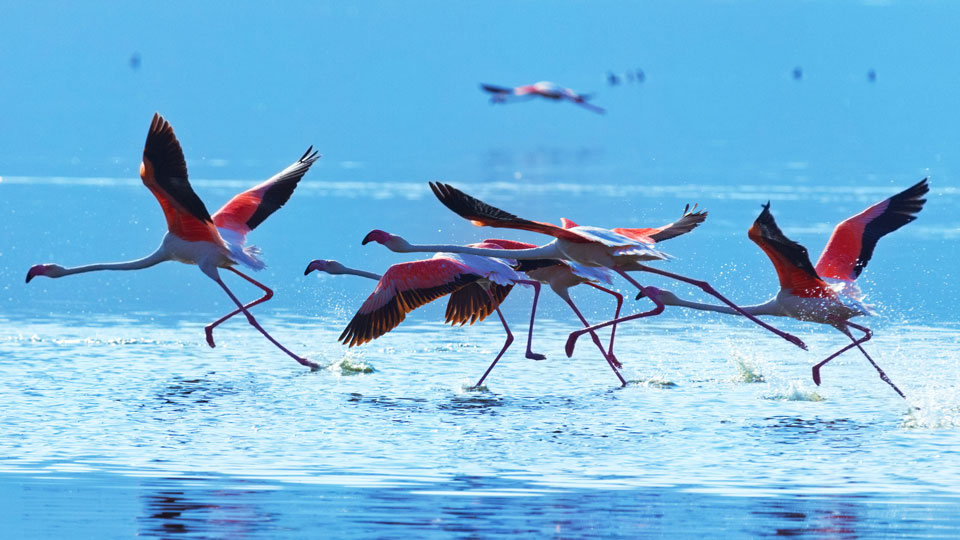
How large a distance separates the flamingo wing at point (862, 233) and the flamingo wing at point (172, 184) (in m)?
5.21

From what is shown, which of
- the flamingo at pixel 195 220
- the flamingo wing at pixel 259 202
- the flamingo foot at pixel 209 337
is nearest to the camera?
the flamingo at pixel 195 220

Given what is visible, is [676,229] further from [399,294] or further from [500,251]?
[399,294]

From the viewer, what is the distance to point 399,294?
46.0 feet

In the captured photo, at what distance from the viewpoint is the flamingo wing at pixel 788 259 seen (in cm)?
1307

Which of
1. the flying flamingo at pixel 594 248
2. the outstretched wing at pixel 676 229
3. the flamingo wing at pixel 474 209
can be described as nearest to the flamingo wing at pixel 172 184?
the flying flamingo at pixel 594 248

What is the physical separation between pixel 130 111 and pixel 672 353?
8003cm

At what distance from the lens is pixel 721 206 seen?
33.1m

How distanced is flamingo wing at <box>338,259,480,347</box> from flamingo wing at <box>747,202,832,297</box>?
92.5 inches

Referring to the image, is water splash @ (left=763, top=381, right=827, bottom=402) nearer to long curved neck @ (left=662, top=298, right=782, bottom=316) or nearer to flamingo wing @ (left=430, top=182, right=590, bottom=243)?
long curved neck @ (left=662, top=298, right=782, bottom=316)

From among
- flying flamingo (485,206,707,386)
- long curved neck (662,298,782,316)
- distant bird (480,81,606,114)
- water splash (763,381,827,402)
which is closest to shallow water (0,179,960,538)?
water splash (763,381,827,402)

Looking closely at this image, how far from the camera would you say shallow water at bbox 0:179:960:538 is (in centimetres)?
982

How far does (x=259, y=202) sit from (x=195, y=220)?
94 cm

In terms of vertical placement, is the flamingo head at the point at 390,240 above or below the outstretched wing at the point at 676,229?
below

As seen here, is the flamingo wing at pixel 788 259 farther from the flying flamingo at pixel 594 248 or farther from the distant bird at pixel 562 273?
the distant bird at pixel 562 273
